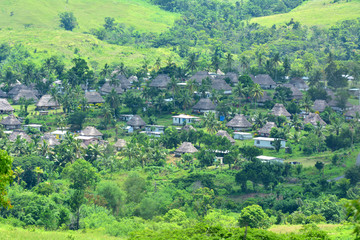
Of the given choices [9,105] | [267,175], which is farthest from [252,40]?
[267,175]

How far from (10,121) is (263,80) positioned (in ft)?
173

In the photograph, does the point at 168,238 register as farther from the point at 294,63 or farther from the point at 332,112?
the point at 294,63

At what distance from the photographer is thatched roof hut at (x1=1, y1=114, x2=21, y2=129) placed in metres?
103

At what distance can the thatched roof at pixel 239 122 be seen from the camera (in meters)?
101

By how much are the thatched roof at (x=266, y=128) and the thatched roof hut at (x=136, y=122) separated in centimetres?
2091

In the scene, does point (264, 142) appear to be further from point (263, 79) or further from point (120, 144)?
point (263, 79)

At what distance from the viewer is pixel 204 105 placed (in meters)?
111

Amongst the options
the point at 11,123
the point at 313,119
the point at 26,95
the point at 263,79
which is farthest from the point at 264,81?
the point at 11,123

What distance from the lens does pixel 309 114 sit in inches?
4131

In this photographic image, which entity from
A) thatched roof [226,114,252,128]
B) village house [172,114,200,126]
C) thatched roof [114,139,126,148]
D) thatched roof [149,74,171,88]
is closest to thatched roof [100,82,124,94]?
thatched roof [149,74,171,88]

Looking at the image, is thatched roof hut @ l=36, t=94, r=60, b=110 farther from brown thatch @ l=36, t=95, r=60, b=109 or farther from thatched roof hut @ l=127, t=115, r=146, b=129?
thatched roof hut @ l=127, t=115, r=146, b=129

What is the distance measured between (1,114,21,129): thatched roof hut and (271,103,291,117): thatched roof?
4528 centimetres

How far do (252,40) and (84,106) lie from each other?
94.5 metres

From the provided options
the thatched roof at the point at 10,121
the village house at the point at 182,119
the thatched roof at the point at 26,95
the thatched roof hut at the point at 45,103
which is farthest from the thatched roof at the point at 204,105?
the thatched roof at the point at 26,95
